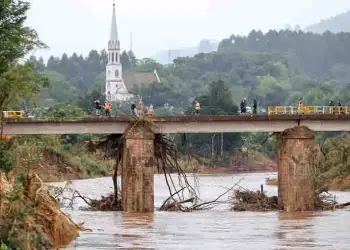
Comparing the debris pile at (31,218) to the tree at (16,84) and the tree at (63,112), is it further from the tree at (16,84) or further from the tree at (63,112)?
the tree at (63,112)

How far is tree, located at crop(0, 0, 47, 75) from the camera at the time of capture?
62.7 metres

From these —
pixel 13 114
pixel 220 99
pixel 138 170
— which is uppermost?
pixel 220 99

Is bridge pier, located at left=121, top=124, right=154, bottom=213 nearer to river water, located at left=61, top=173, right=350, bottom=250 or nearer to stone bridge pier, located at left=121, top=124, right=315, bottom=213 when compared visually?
stone bridge pier, located at left=121, top=124, right=315, bottom=213

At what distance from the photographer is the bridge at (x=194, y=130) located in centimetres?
6506

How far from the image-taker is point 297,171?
6619cm

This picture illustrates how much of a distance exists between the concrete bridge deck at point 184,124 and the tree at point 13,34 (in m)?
4.48

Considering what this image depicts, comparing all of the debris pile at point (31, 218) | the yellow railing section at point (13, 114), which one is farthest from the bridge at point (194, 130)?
the debris pile at point (31, 218)

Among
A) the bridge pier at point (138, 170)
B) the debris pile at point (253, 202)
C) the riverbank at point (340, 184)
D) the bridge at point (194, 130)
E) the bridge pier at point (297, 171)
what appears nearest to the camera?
the bridge pier at point (138, 170)

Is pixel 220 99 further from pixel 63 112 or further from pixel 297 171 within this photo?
pixel 297 171

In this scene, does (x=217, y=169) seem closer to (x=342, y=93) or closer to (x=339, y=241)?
(x=342, y=93)

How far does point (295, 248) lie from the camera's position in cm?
4709

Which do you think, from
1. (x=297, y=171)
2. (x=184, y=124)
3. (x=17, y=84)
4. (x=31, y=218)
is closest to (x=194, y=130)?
(x=184, y=124)

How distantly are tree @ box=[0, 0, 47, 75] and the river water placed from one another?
827 cm

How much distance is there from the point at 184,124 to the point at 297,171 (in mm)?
6612
